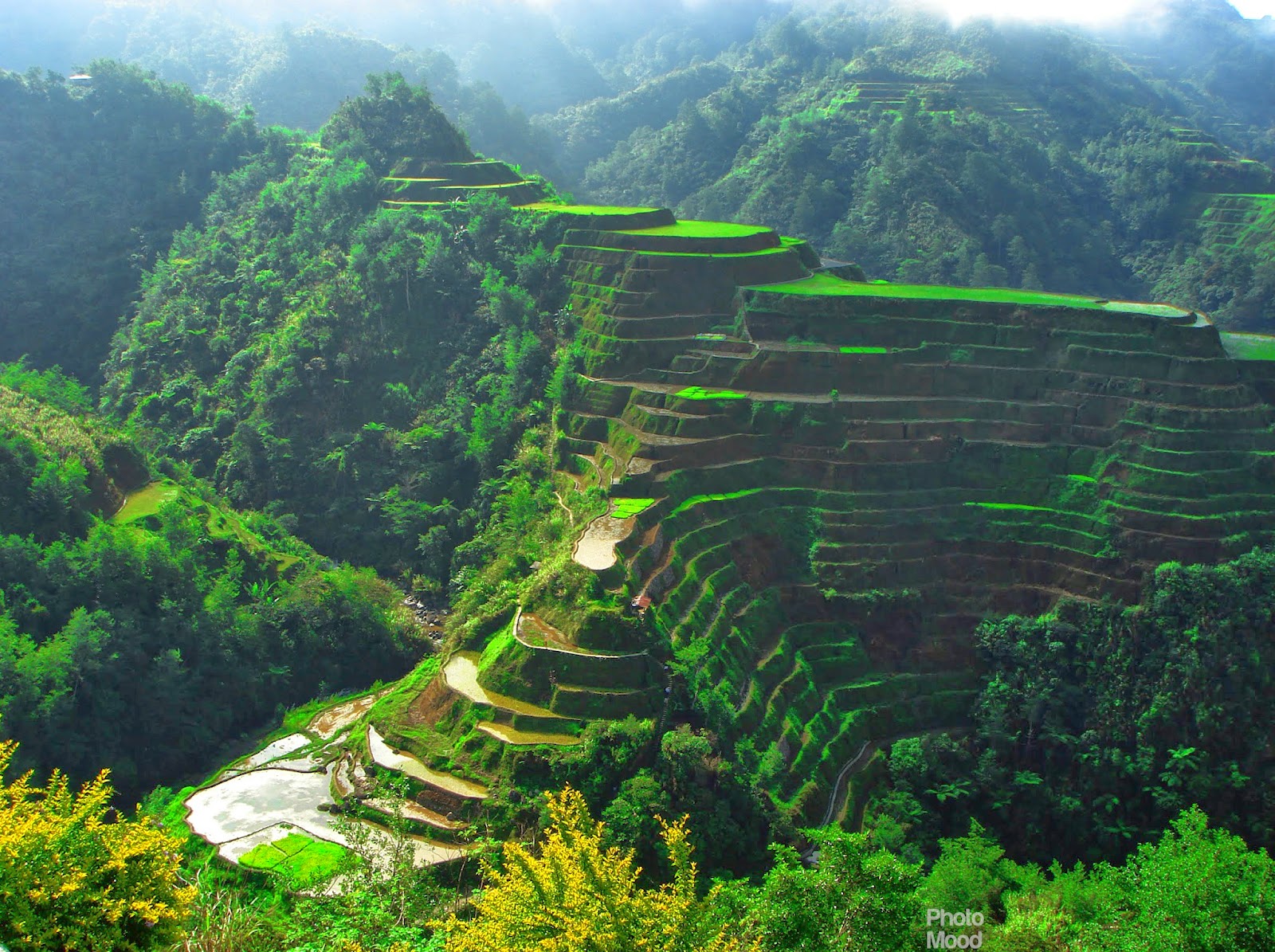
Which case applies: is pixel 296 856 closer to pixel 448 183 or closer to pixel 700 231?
pixel 700 231

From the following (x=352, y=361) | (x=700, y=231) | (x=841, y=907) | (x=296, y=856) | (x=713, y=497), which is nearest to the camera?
(x=841, y=907)

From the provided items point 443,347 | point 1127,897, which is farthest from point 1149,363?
point 443,347

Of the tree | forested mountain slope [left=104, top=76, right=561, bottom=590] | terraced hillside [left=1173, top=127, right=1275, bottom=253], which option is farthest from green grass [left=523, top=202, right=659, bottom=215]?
terraced hillside [left=1173, top=127, right=1275, bottom=253]

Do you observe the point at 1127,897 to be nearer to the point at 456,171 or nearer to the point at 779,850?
the point at 779,850

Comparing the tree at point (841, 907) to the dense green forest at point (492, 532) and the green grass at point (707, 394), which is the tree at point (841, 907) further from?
the green grass at point (707, 394)

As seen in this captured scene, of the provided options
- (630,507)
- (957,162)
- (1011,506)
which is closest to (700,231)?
(630,507)

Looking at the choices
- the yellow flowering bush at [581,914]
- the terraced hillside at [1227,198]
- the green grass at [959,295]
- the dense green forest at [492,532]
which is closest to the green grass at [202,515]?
the dense green forest at [492,532]

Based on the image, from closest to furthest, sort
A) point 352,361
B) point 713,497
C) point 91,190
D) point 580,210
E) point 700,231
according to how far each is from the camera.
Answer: point 713,497, point 700,231, point 352,361, point 580,210, point 91,190
